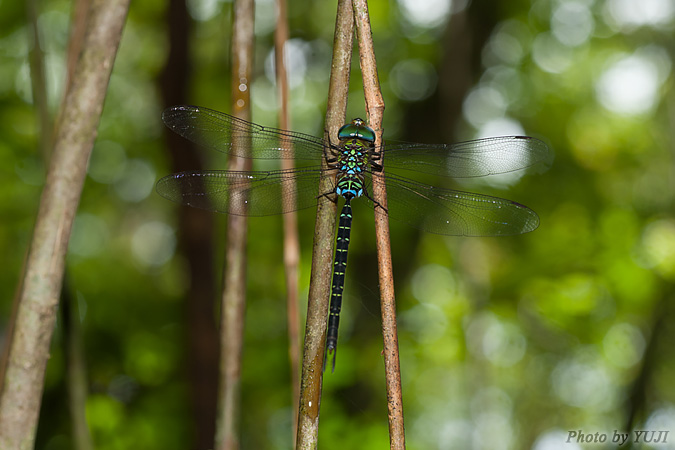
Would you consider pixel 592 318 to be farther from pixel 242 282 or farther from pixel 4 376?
pixel 4 376

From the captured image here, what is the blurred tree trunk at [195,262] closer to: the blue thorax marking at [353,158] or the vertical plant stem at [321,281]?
the blue thorax marking at [353,158]

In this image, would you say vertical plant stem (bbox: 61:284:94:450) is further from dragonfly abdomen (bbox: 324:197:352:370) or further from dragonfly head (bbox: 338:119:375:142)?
dragonfly head (bbox: 338:119:375:142)

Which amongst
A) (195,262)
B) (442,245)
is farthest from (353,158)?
(442,245)

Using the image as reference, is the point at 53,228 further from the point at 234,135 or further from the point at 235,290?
the point at 234,135

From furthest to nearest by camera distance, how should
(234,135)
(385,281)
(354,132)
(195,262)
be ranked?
(195,262), (234,135), (354,132), (385,281)

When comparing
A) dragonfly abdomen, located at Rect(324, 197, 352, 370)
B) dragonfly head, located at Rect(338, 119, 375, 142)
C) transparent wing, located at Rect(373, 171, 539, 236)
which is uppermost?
dragonfly head, located at Rect(338, 119, 375, 142)

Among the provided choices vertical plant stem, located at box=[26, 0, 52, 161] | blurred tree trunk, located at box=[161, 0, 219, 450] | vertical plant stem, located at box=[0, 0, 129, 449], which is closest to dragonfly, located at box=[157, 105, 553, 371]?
vertical plant stem, located at box=[0, 0, 129, 449]

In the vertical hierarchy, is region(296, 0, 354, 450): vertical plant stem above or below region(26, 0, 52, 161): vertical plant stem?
below

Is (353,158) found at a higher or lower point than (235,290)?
higher
